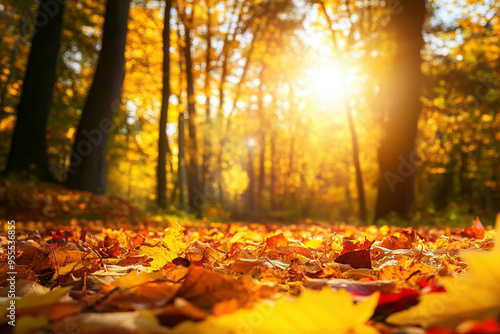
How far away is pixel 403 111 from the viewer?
36.5 ft

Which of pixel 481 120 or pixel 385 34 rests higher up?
pixel 385 34

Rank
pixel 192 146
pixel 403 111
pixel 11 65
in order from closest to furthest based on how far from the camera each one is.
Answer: pixel 403 111
pixel 11 65
pixel 192 146

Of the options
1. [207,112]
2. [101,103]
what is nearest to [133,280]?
[101,103]

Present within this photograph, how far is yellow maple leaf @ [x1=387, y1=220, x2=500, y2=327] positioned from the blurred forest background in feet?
29.6

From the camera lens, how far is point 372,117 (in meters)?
17.8

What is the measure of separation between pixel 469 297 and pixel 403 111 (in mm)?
11267

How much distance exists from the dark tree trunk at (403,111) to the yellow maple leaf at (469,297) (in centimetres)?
1088

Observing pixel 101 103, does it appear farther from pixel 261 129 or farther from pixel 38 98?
pixel 261 129

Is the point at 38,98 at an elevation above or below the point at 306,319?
above

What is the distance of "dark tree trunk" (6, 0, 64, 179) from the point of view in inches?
358

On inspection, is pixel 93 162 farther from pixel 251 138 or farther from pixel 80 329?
pixel 251 138

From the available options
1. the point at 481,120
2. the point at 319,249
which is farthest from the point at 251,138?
the point at 319,249

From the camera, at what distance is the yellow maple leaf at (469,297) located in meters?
0.63

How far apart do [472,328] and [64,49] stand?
1522 cm
